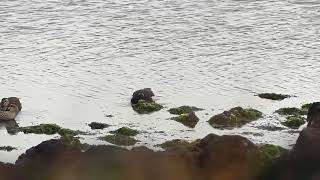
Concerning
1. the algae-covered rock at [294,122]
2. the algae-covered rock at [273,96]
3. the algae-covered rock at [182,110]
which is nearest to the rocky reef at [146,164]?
the algae-covered rock at [294,122]

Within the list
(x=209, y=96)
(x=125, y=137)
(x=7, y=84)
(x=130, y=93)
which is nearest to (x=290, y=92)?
(x=209, y=96)

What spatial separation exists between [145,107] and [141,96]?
173 centimetres

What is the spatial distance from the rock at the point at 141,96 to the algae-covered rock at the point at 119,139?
22.7ft

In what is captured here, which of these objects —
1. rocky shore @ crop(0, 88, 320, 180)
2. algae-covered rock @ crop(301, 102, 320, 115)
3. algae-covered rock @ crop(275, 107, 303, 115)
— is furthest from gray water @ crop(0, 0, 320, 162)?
rocky shore @ crop(0, 88, 320, 180)

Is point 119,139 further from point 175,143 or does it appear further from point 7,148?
point 7,148

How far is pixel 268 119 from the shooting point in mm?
35062

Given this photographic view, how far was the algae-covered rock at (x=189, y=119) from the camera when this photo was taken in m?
34.2

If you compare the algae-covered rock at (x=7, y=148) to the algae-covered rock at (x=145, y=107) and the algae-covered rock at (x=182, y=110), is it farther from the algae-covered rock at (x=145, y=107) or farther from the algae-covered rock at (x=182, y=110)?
the algae-covered rock at (x=182, y=110)

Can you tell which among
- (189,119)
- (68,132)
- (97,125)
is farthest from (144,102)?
(68,132)

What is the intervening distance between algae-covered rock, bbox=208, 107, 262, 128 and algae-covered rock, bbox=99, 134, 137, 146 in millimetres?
5329

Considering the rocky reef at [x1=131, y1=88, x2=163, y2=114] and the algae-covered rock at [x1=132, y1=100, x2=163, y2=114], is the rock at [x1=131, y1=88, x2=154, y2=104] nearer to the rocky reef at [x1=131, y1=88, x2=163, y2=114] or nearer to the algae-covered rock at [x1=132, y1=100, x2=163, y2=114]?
the rocky reef at [x1=131, y1=88, x2=163, y2=114]

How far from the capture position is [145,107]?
123 ft

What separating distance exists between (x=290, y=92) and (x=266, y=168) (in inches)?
1098

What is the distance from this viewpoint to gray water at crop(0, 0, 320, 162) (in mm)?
35938
